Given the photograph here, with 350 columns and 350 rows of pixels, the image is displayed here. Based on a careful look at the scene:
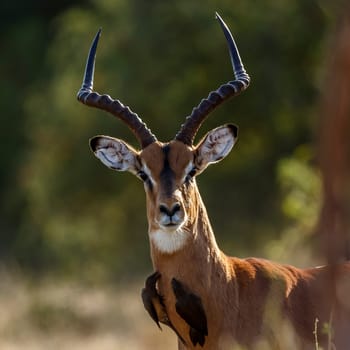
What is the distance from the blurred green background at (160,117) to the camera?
2570cm

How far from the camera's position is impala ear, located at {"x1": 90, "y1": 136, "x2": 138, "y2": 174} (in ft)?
27.9

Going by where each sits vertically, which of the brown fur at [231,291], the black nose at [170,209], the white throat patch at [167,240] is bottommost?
the brown fur at [231,291]

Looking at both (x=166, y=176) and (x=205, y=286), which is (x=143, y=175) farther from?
(x=205, y=286)

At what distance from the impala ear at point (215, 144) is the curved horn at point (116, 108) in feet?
1.18

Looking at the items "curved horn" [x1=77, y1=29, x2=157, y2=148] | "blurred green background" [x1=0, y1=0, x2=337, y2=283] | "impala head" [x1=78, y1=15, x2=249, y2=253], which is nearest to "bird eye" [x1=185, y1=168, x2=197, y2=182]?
"impala head" [x1=78, y1=15, x2=249, y2=253]

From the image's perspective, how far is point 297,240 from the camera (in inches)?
724

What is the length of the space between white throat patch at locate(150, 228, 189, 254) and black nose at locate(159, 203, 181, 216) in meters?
0.17

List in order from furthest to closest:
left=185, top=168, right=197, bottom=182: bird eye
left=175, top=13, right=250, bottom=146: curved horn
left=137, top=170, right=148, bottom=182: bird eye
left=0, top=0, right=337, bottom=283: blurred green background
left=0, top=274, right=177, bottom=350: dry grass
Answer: left=0, top=0, right=337, bottom=283: blurred green background, left=0, top=274, right=177, bottom=350: dry grass, left=175, top=13, right=250, bottom=146: curved horn, left=137, top=170, right=148, bottom=182: bird eye, left=185, top=168, right=197, bottom=182: bird eye

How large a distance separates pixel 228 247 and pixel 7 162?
51.4 feet

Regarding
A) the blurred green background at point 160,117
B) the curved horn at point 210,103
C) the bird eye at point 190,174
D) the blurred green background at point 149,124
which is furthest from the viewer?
the blurred green background at point 160,117

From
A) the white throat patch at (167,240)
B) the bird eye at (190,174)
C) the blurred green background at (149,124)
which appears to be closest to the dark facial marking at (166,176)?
the bird eye at (190,174)

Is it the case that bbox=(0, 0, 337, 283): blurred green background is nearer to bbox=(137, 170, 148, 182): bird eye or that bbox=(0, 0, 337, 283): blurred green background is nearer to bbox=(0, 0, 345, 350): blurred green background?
bbox=(0, 0, 345, 350): blurred green background

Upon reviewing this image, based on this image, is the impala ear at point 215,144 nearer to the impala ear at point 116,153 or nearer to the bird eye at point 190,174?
the bird eye at point 190,174

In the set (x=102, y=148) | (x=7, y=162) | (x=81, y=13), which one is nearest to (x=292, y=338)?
(x=102, y=148)
